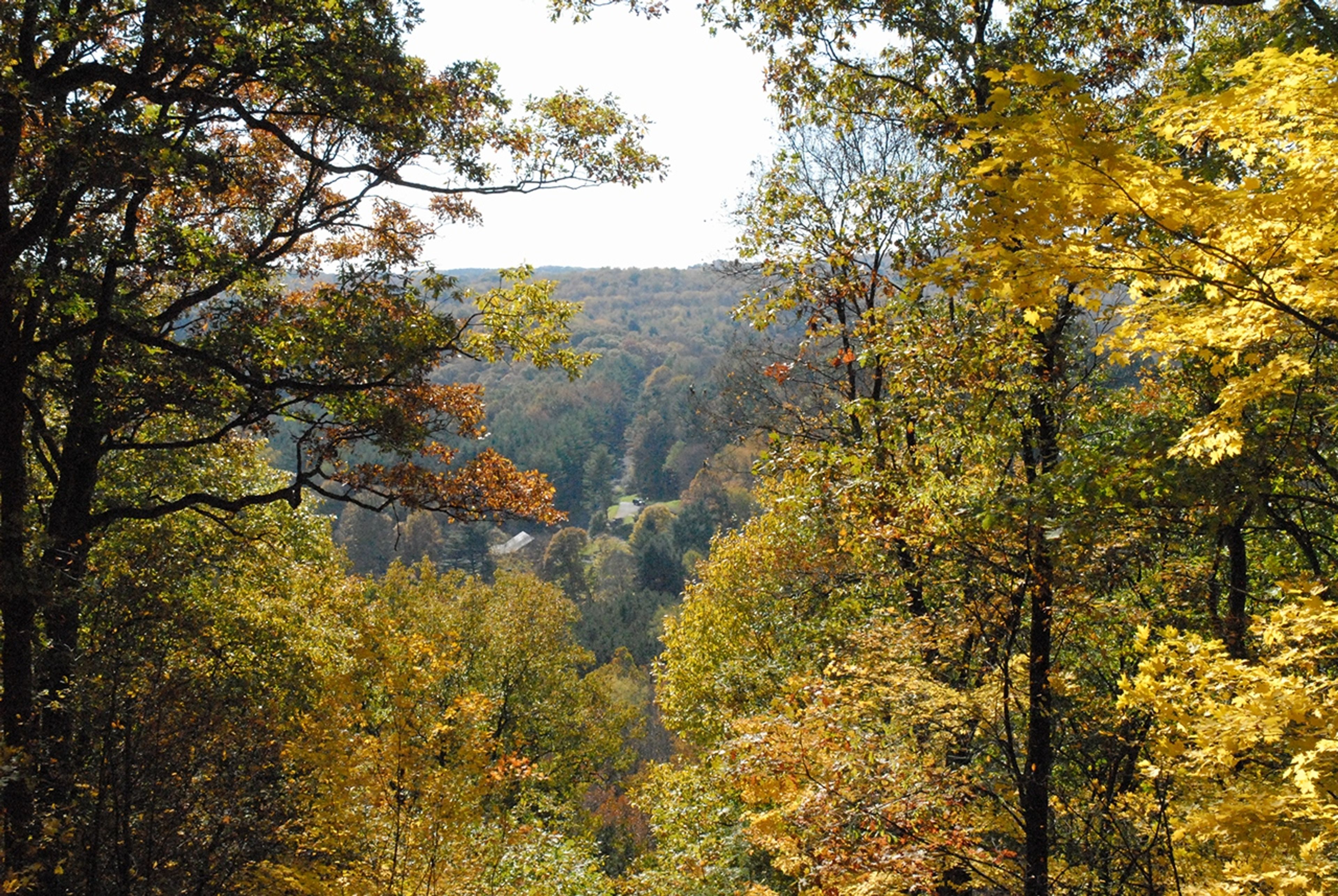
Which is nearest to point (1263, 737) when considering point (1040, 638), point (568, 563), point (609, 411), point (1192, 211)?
point (1192, 211)

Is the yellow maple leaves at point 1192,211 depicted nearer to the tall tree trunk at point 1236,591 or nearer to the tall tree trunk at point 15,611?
the tall tree trunk at point 1236,591

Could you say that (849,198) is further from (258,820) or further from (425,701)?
(258,820)

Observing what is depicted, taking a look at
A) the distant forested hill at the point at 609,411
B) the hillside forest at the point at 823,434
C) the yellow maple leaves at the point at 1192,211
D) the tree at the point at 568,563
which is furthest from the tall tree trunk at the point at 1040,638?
the tree at the point at 568,563

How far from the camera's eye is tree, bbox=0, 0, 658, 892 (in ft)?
17.6

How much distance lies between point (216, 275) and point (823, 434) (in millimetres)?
7856

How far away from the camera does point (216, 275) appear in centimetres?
723

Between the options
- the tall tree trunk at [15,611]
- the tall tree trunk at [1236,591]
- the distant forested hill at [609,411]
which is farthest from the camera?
the distant forested hill at [609,411]

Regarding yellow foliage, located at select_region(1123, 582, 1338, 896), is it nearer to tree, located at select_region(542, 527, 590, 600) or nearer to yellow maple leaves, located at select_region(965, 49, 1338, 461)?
yellow maple leaves, located at select_region(965, 49, 1338, 461)

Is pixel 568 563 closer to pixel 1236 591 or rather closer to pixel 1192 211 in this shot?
pixel 1236 591

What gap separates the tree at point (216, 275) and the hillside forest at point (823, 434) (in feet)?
0.17

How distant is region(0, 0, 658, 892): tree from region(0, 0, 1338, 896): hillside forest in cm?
5

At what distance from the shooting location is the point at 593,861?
37.6ft

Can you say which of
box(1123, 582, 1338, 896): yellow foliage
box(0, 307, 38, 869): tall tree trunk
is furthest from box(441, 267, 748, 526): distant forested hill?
box(1123, 582, 1338, 896): yellow foliage

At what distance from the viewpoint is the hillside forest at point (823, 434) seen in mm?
3850
